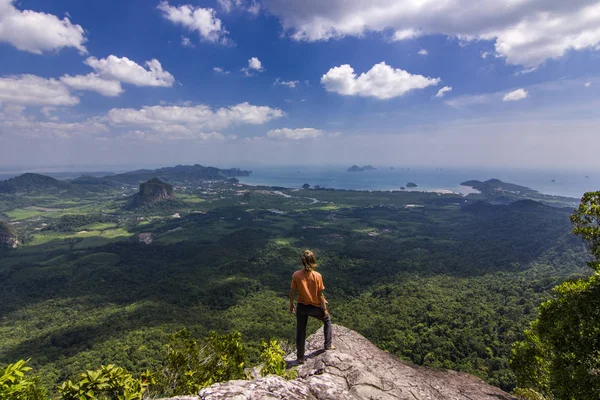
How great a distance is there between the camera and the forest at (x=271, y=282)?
40438 millimetres

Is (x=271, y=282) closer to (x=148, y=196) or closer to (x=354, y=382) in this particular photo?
(x=354, y=382)

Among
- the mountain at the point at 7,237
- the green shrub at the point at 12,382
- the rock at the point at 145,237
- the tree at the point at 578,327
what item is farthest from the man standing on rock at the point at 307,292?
the mountain at the point at 7,237

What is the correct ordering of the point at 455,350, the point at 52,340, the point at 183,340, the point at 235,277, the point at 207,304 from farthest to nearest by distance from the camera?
the point at 235,277, the point at 207,304, the point at 52,340, the point at 455,350, the point at 183,340

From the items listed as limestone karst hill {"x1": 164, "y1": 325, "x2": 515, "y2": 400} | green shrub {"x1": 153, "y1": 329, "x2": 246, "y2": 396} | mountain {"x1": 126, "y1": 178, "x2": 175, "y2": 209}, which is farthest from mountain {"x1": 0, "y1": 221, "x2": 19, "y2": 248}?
limestone karst hill {"x1": 164, "y1": 325, "x2": 515, "y2": 400}

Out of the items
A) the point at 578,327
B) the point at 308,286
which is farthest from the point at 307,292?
the point at 578,327

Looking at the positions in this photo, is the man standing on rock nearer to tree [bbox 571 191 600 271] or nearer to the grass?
tree [bbox 571 191 600 271]

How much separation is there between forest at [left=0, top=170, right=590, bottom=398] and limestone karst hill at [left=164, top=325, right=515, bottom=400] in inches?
155

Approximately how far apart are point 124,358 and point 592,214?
5060 cm

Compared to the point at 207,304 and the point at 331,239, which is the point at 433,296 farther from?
the point at 331,239

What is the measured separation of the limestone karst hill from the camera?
19.6 ft

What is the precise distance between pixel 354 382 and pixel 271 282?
225ft

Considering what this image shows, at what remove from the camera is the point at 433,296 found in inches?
2235

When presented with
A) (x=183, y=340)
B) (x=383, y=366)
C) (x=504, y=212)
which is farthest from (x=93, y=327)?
(x=504, y=212)

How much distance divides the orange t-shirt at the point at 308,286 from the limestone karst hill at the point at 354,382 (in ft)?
6.14
